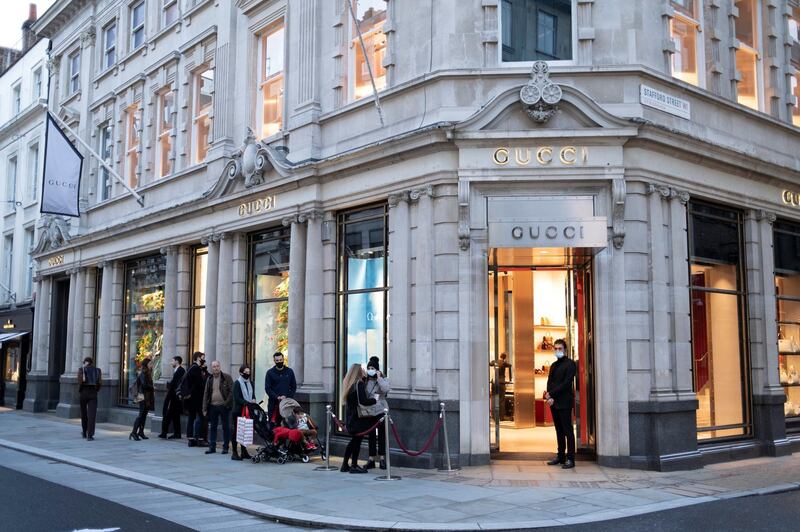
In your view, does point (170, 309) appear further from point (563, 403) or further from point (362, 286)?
point (563, 403)

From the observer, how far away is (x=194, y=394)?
58.0 feet

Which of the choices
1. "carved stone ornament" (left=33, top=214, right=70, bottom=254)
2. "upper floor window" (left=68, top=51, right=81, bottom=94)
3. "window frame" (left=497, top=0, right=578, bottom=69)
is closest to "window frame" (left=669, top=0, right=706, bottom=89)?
"window frame" (left=497, top=0, right=578, bottom=69)

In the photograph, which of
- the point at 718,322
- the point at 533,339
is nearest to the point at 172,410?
the point at 533,339

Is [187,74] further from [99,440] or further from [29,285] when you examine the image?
[29,285]

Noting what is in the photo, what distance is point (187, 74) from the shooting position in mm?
22234

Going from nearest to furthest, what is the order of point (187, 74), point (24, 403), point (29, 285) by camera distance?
point (187, 74) < point (24, 403) < point (29, 285)

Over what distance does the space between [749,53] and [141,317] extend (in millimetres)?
18327

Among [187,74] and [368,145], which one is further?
[187,74]

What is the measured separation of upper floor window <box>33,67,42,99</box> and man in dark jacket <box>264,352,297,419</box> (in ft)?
80.6

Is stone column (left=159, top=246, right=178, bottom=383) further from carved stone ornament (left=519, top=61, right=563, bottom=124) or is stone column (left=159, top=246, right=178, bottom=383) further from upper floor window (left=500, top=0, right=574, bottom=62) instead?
carved stone ornament (left=519, top=61, right=563, bottom=124)

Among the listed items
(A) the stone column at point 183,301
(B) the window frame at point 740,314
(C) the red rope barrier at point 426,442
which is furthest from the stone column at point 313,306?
(B) the window frame at point 740,314

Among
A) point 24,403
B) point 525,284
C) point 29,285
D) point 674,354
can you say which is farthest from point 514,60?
point 29,285

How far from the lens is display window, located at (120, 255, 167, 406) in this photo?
22909mm

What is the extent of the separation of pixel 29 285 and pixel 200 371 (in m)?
19.3
